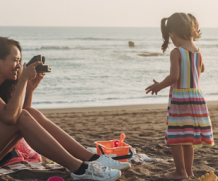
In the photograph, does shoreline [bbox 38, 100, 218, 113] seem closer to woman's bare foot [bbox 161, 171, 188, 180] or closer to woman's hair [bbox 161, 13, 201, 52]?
woman's bare foot [bbox 161, 171, 188, 180]

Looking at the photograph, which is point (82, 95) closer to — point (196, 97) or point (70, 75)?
A: point (70, 75)

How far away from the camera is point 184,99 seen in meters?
2.83

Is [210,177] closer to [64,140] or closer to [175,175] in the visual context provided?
[175,175]

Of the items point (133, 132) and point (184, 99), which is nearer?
point (184, 99)

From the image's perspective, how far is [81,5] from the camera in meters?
42.6

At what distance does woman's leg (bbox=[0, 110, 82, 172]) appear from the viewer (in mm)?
2738

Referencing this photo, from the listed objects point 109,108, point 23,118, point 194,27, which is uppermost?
point 194,27

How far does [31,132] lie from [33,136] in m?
0.04

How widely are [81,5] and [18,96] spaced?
4158cm

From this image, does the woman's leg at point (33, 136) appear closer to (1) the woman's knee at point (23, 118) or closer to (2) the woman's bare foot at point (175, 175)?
(1) the woman's knee at point (23, 118)

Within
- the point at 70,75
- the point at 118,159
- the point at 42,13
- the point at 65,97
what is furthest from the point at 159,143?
the point at 42,13

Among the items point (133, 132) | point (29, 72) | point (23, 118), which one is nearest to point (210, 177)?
point (23, 118)

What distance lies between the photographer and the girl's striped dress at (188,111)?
2.82m

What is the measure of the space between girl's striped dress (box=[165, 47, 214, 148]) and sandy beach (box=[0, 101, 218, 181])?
1.39 feet
